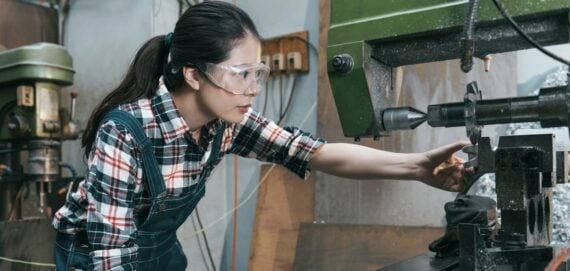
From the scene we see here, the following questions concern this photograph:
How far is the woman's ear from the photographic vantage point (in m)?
1.10

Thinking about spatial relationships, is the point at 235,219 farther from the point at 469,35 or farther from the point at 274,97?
the point at 469,35

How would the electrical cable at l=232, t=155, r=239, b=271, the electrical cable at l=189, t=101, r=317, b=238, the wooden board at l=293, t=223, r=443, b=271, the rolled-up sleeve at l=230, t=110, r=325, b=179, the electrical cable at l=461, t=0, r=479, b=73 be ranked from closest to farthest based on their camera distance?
1. the electrical cable at l=461, t=0, r=479, b=73
2. the rolled-up sleeve at l=230, t=110, r=325, b=179
3. the wooden board at l=293, t=223, r=443, b=271
4. the electrical cable at l=189, t=101, r=317, b=238
5. the electrical cable at l=232, t=155, r=239, b=271

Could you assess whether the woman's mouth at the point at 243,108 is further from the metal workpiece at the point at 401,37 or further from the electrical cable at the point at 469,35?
the electrical cable at the point at 469,35

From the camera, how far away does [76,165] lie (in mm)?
2598

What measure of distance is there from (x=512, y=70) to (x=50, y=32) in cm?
221

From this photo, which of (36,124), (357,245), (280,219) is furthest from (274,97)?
(36,124)

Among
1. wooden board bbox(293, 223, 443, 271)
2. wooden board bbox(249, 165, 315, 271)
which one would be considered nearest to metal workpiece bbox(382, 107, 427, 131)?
wooden board bbox(293, 223, 443, 271)

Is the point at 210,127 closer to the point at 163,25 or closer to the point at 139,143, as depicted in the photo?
the point at 139,143

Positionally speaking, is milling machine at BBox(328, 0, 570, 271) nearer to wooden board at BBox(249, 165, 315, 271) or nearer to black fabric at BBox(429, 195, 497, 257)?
black fabric at BBox(429, 195, 497, 257)

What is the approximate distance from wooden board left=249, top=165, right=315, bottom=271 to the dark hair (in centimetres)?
97

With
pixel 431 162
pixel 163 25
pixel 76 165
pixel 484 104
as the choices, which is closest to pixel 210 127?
pixel 431 162

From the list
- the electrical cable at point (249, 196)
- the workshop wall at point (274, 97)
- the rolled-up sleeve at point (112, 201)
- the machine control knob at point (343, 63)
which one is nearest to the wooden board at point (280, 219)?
the electrical cable at point (249, 196)

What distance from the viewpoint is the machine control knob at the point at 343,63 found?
87 cm

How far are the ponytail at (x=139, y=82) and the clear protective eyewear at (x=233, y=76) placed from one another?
133mm
